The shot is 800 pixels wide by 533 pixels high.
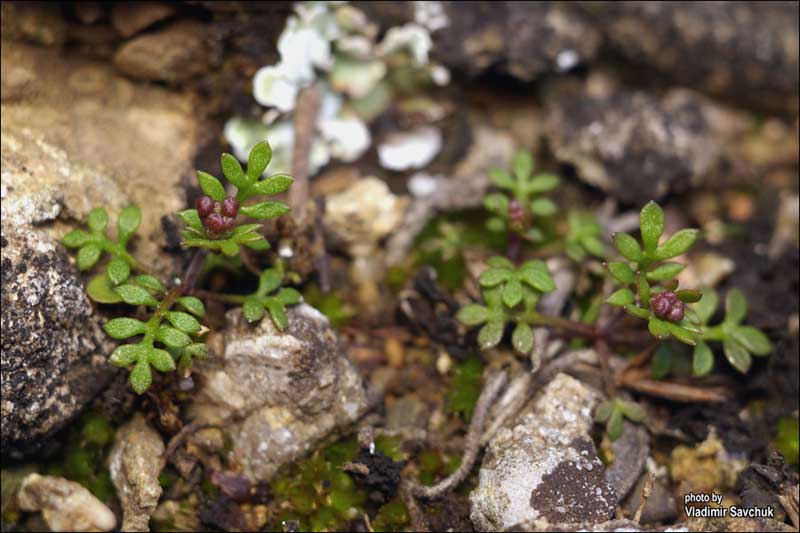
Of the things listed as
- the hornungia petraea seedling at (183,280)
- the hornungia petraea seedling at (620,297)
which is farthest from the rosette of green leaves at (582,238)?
the hornungia petraea seedling at (183,280)

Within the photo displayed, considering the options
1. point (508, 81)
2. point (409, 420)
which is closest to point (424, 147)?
point (508, 81)

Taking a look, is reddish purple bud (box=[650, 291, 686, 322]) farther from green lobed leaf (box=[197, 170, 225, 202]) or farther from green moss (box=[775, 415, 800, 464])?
green lobed leaf (box=[197, 170, 225, 202])

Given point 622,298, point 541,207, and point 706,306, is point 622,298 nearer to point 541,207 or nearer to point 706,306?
point 706,306

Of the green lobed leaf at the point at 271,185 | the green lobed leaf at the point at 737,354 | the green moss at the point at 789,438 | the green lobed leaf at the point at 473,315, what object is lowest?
the green moss at the point at 789,438

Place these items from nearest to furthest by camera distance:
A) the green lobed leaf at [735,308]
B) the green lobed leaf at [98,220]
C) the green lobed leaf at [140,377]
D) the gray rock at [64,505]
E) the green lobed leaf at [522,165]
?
the green lobed leaf at [140,377]
the gray rock at [64,505]
the green lobed leaf at [98,220]
the green lobed leaf at [735,308]
the green lobed leaf at [522,165]

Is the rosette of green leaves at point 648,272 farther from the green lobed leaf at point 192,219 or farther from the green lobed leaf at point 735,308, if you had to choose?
the green lobed leaf at point 192,219

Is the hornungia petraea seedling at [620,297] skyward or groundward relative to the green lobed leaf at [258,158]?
groundward

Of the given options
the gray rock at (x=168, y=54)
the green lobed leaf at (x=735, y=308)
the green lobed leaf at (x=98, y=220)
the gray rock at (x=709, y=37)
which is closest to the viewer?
the green lobed leaf at (x=98, y=220)

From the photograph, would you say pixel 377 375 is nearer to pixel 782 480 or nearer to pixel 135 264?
pixel 135 264
